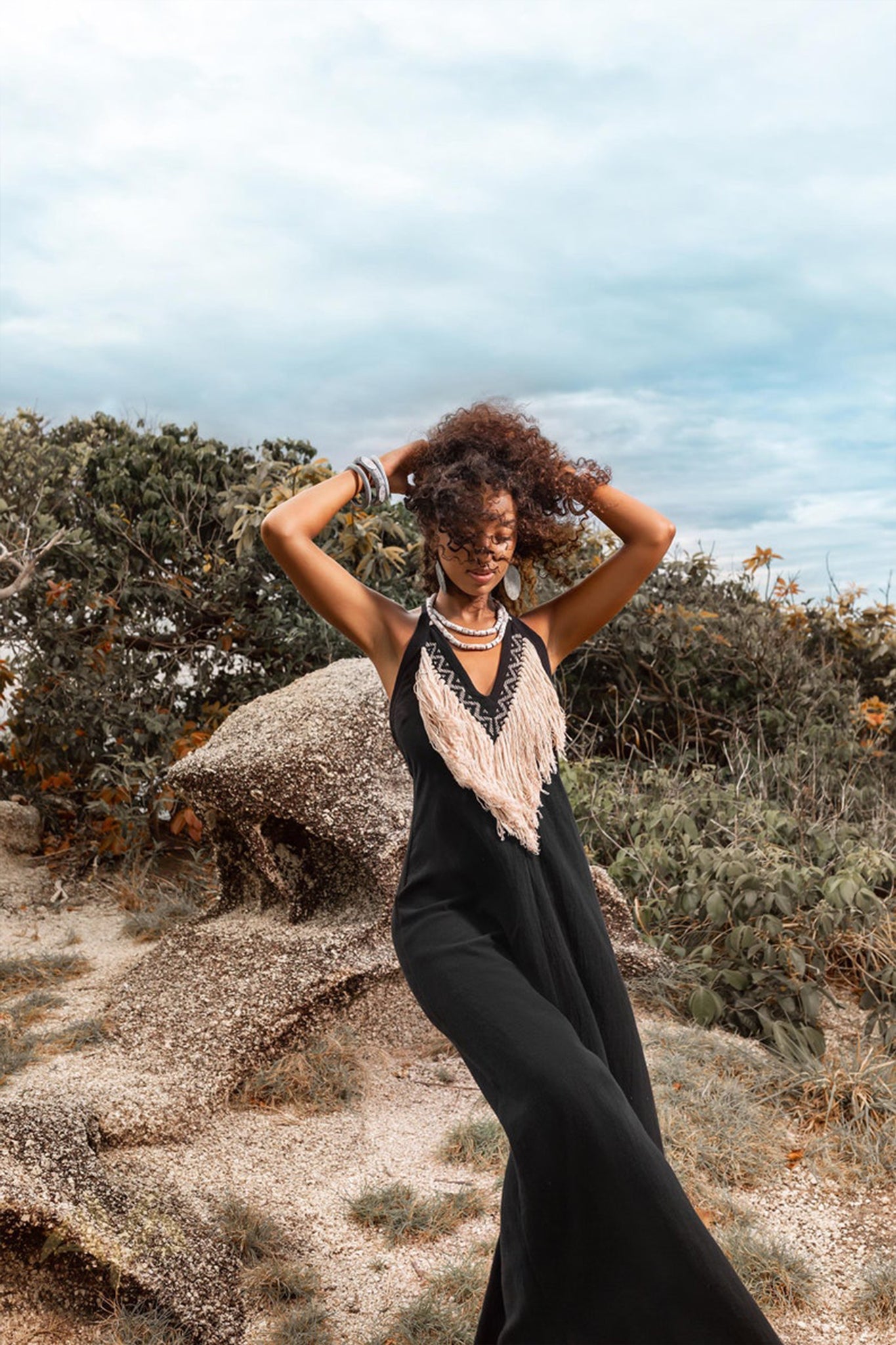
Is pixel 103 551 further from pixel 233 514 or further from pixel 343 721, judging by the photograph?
pixel 343 721

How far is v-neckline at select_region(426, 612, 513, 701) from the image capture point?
8.38 ft

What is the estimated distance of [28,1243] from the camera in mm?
2945

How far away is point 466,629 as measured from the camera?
262 cm

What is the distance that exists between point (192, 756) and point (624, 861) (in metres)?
2.12

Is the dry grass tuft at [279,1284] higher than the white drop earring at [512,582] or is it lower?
lower

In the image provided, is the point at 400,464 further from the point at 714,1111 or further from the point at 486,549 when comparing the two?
the point at 714,1111

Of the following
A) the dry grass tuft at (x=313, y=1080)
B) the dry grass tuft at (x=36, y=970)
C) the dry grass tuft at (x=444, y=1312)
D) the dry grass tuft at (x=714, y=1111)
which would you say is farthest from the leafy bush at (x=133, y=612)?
the dry grass tuft at (x=444, y=1312)

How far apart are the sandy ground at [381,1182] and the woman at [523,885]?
768mm

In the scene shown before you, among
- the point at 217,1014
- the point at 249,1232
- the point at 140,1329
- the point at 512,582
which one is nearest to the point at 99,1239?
the point at 140,1329

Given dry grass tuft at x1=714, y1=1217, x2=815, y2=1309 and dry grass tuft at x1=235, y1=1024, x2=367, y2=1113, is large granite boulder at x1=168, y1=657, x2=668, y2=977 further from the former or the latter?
dry grass tuft at x1=714, y1=1217, x2=815, y2=1309

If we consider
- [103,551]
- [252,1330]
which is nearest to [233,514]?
[103,551]

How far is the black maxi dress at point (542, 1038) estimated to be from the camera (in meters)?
2.05

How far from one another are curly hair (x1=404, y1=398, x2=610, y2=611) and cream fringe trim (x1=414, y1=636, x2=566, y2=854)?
0.29 m

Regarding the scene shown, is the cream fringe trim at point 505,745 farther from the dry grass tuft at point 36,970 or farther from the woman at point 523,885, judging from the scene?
the dry grass tuft at point 36,970
